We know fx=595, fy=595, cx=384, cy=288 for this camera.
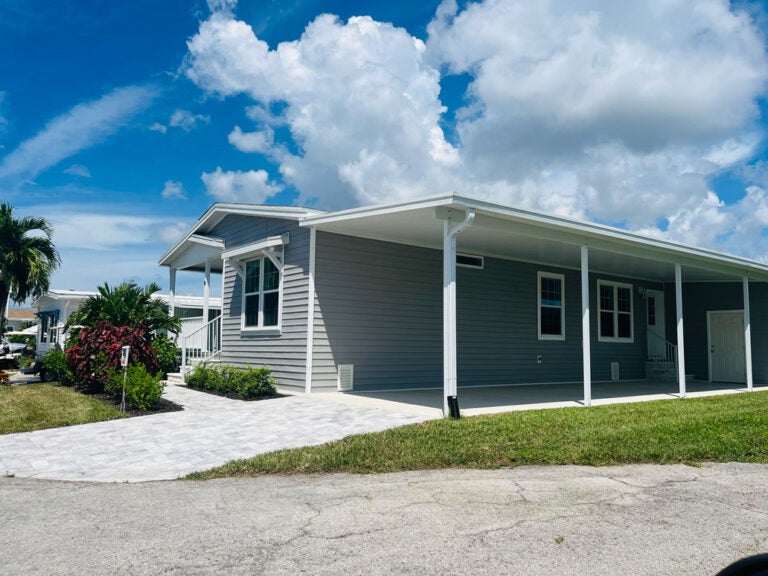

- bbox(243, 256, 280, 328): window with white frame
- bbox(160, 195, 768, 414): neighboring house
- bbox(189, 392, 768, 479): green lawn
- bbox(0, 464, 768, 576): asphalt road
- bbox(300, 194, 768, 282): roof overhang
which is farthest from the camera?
bbox(243, 256, 280, 328): window with white frame

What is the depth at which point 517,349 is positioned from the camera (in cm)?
1416

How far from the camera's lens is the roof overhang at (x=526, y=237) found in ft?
29.1

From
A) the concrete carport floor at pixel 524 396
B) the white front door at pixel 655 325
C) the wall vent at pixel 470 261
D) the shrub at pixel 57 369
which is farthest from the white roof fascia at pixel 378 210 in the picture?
the white front door at pixel 655 325

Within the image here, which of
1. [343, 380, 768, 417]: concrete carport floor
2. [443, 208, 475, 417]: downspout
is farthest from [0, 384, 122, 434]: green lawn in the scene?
[443, 208, 475, 417]: downspout

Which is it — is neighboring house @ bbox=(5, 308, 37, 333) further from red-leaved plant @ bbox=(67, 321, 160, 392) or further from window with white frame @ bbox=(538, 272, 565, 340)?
window with white frame @ bbox=(538, 272, 565, 340)

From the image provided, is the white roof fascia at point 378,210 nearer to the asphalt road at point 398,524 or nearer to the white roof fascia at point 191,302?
the asphalt road at point 398,524

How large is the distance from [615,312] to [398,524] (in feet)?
45.5

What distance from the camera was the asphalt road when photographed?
3412 mm

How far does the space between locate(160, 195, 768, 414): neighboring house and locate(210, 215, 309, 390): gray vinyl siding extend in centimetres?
4

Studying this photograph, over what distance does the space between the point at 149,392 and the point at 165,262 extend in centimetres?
828

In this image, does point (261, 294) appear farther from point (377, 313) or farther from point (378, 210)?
point (378, 210)

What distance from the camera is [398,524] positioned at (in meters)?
4.06

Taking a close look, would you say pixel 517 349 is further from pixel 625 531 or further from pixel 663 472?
pixel 625 531

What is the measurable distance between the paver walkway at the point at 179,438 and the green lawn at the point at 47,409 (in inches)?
17.2
